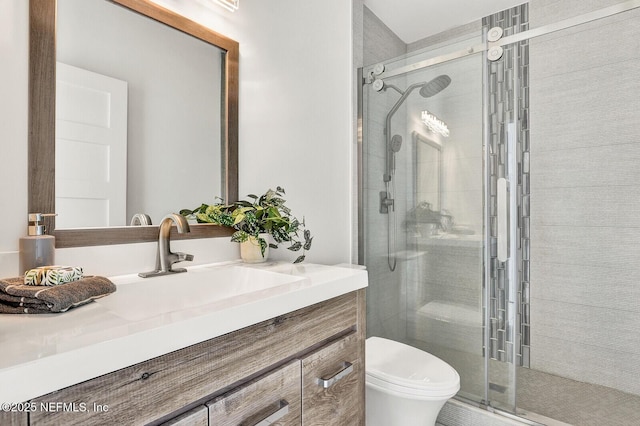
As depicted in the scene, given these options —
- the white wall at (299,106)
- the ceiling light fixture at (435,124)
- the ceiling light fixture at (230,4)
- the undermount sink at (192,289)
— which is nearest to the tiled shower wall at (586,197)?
the ceiling light fixture at (435,124)

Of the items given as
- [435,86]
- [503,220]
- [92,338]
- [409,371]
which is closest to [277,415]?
[92,338]

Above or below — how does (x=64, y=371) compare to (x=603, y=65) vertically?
below

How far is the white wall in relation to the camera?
1470mm

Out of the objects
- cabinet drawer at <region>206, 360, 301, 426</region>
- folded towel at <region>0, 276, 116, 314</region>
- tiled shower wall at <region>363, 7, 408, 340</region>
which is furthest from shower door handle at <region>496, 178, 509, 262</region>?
folded towel at <region>0, 276, 116, 314</region>

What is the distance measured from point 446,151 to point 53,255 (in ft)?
5.07

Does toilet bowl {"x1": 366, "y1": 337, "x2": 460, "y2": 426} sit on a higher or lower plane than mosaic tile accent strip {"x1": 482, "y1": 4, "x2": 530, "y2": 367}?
lower

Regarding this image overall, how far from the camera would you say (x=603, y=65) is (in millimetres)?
1857

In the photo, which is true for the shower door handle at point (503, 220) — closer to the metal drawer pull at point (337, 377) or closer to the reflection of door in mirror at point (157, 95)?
the metal drawer pull at point (337, 377)

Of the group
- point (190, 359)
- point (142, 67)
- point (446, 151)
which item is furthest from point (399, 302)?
point (142, 67)

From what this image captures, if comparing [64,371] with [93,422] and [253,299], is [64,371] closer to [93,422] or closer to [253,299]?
[93,422]

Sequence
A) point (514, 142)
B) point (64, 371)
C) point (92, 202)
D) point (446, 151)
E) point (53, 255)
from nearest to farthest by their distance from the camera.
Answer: point (64, 371), point (53, 255), point (92, 202), point (514, 142), point (446, 151)

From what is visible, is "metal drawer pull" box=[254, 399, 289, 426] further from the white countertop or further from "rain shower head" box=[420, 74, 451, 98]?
"rain shower head" box=[420, 74, 451, 98]

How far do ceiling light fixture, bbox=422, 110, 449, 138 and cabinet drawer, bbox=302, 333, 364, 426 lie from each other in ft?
3.58

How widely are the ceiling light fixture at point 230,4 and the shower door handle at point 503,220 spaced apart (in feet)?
4.36
